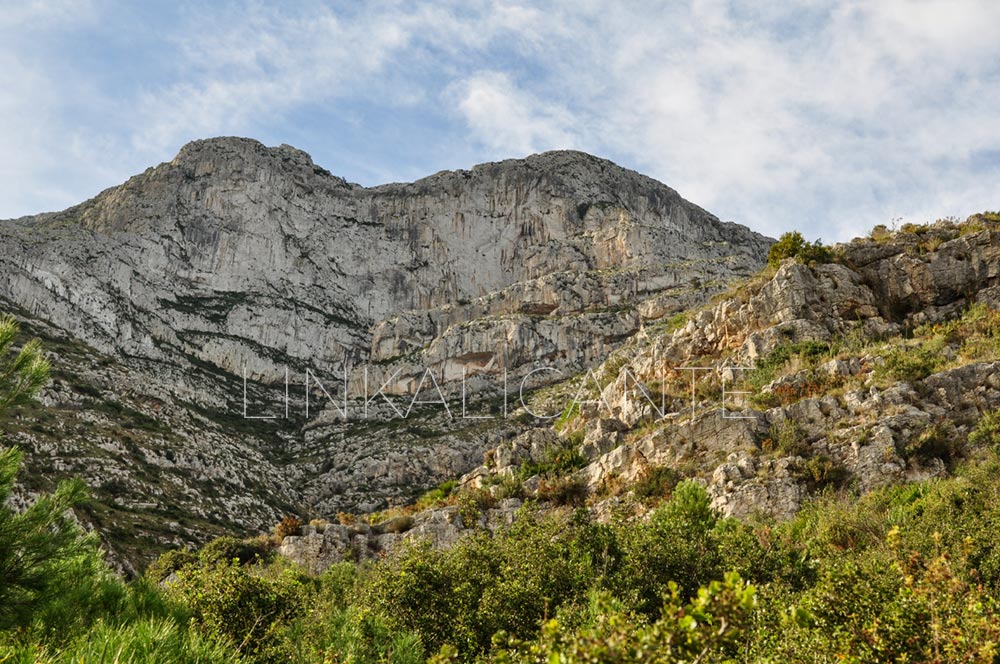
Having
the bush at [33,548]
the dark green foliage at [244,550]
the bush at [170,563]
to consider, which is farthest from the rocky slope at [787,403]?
the bush at [33,548]

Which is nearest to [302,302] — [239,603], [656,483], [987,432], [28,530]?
[656,483]

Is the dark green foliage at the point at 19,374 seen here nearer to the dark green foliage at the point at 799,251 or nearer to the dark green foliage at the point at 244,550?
the dark green foliage at the point at 244,550

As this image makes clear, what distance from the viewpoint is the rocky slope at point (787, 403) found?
2253 cm

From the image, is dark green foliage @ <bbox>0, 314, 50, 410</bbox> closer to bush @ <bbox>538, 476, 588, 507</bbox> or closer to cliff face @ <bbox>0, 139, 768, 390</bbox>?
bush @ <bbox>538, 476, 588, 507</bbox>

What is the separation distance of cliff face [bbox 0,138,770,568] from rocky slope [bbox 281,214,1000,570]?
19634 mm

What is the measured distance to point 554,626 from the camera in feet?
14.2

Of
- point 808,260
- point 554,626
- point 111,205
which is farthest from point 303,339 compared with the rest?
point 554,626

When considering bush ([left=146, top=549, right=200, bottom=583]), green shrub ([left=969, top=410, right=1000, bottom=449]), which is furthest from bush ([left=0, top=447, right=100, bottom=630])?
green shrub ([left=969, top=410, right=1000, bottom=449])

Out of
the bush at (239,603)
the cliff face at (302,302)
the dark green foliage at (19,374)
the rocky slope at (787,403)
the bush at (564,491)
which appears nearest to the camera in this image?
the dark green foliage at (19,374)

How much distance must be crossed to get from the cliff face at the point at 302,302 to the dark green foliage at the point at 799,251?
2748cm

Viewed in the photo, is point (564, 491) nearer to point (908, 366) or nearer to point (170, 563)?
point (908, 366)

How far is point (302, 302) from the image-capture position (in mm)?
81625

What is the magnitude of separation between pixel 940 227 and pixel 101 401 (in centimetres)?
5259

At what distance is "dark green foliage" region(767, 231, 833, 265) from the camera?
108ft
